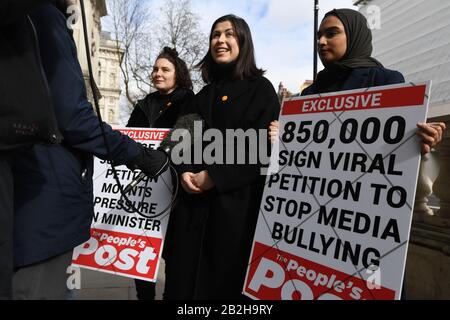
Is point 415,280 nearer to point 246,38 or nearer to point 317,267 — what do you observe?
point 317,267

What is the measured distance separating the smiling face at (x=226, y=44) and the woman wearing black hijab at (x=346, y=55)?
1.77ft

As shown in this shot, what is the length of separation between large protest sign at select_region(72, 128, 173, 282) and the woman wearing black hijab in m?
1.00

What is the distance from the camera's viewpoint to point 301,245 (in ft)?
6.22

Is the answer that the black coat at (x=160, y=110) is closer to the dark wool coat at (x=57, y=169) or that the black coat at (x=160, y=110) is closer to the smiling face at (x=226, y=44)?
the smiling face at (x=226, y=44)

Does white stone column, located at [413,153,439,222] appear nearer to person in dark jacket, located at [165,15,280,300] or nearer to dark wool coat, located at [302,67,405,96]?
dark wool coat, located at [302,67,405,96]

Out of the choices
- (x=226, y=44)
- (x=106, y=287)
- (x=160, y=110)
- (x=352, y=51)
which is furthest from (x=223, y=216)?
(x=106, y=287)

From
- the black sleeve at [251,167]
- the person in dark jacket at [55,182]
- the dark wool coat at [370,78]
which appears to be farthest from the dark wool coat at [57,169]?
the dark wool coat at [370,78]

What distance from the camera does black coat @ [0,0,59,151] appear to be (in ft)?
4.22

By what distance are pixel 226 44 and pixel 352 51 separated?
788mm

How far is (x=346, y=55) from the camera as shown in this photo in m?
2.25

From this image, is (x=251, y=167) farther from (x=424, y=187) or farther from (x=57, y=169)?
(x=424, y=187)

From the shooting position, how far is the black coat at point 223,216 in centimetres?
226
